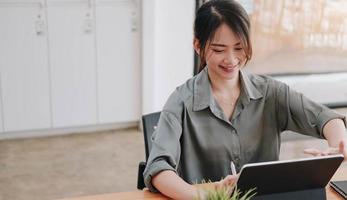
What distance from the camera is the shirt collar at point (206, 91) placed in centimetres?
173

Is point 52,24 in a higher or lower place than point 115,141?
higher

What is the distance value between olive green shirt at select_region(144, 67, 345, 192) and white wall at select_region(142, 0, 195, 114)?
7.13 feet

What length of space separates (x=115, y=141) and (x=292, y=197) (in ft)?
8.77

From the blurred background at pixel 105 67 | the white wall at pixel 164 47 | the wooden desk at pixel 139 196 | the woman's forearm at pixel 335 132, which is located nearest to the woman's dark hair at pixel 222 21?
the woman's forearm at pixel 335 132

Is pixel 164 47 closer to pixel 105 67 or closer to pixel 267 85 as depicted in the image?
pixel 105 67

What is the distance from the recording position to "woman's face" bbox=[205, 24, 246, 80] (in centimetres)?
162

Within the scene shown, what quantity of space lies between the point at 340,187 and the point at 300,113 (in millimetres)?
286

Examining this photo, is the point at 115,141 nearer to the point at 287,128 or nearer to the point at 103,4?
the point at 103,4

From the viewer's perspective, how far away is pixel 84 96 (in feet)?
13.3

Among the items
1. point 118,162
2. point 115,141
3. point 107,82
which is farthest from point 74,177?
point 107,82

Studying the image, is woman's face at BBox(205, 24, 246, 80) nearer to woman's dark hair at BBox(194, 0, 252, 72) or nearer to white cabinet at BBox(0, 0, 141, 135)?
woman's dark hair at BBox(194, 0, 252, 72)

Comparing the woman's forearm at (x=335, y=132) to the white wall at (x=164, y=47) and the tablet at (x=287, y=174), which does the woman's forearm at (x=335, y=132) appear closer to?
the tablet at (x=287, y=174)

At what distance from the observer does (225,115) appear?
1741 millimetres

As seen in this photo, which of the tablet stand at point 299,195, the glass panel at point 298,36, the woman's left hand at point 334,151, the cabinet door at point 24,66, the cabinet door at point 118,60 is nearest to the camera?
the tablet stand at point 299,195
